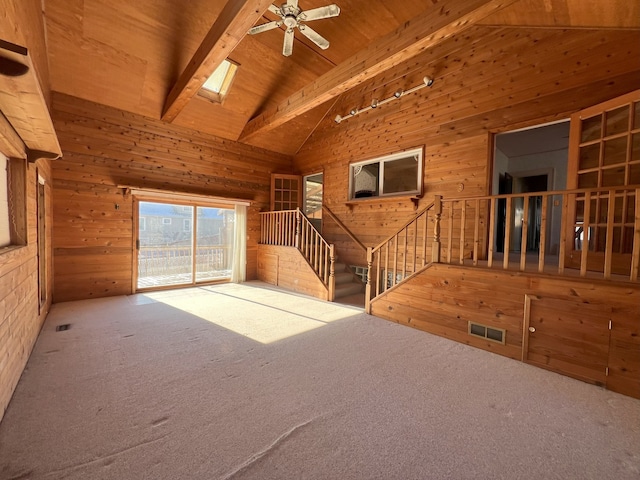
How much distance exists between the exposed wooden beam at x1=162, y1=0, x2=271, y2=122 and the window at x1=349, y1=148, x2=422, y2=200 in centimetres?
332

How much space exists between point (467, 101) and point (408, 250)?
2.58 meters

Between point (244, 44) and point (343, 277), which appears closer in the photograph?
point (244, 44)

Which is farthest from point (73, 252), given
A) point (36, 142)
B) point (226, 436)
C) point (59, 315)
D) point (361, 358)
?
point (361, 358)

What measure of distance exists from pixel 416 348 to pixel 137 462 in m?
2.50

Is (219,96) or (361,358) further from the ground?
(219,96)

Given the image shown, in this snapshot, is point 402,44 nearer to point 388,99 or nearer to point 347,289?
point 388,99

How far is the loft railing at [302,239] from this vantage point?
502 cm

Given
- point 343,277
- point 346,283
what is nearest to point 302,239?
point 343,277

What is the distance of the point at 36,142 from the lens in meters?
2.27

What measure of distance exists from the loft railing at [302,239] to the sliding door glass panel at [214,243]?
2.74 ft

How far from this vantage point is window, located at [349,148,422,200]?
507cm

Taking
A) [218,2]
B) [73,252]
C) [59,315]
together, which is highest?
[218,2]

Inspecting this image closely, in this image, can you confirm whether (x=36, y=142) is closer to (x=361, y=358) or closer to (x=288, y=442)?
(x=288, y=442)

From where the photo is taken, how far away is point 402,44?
304 centimetres
